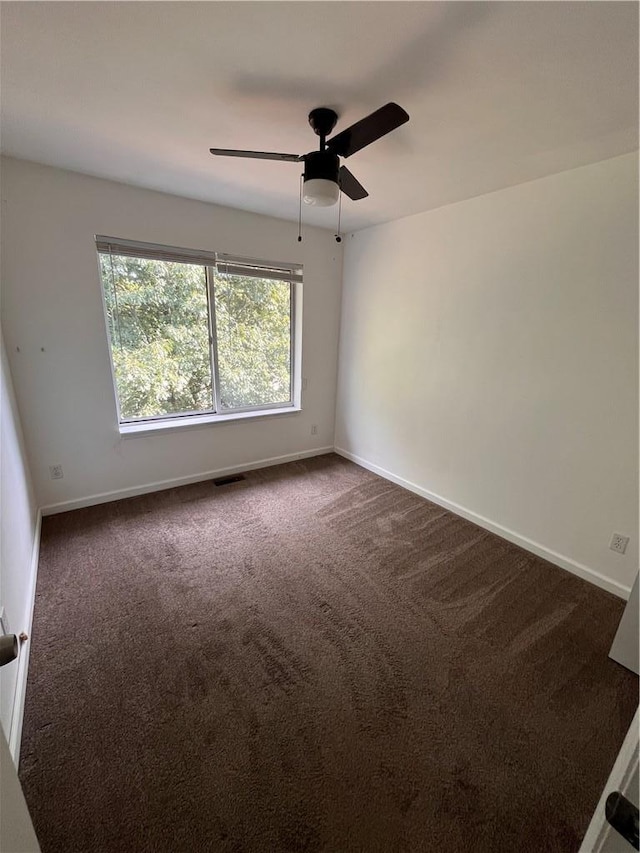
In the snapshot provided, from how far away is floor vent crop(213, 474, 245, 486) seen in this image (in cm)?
326

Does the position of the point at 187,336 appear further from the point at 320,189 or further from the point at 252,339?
the point at 320,189

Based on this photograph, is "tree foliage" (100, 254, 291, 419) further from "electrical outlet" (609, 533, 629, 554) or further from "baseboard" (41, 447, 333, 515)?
"electrical outlet" (609, 533, 629, 554)

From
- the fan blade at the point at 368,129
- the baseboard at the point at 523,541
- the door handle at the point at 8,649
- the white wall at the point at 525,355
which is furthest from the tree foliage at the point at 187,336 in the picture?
the door handle at the point at 8,649

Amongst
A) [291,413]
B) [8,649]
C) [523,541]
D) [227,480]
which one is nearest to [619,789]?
[8,649]

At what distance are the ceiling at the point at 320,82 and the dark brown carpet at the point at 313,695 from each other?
91.4 inches

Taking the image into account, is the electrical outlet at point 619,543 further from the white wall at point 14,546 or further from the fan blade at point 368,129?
the white wall at point 14,546

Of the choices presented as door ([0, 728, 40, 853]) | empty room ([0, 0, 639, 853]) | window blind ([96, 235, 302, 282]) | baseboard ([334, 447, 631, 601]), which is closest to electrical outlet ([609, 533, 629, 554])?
empty room ([0, 0, 639, 853])

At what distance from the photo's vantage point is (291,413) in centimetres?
368

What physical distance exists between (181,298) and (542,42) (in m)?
2.56

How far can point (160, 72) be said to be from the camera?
1.31 metres

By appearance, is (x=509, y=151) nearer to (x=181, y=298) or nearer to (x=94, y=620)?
(x=181, y=298)

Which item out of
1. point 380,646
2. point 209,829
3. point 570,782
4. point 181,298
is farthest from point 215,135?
point 570,782

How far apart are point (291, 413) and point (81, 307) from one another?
1957 mm

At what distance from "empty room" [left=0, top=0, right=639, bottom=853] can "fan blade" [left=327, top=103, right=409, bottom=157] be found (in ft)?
0.04
